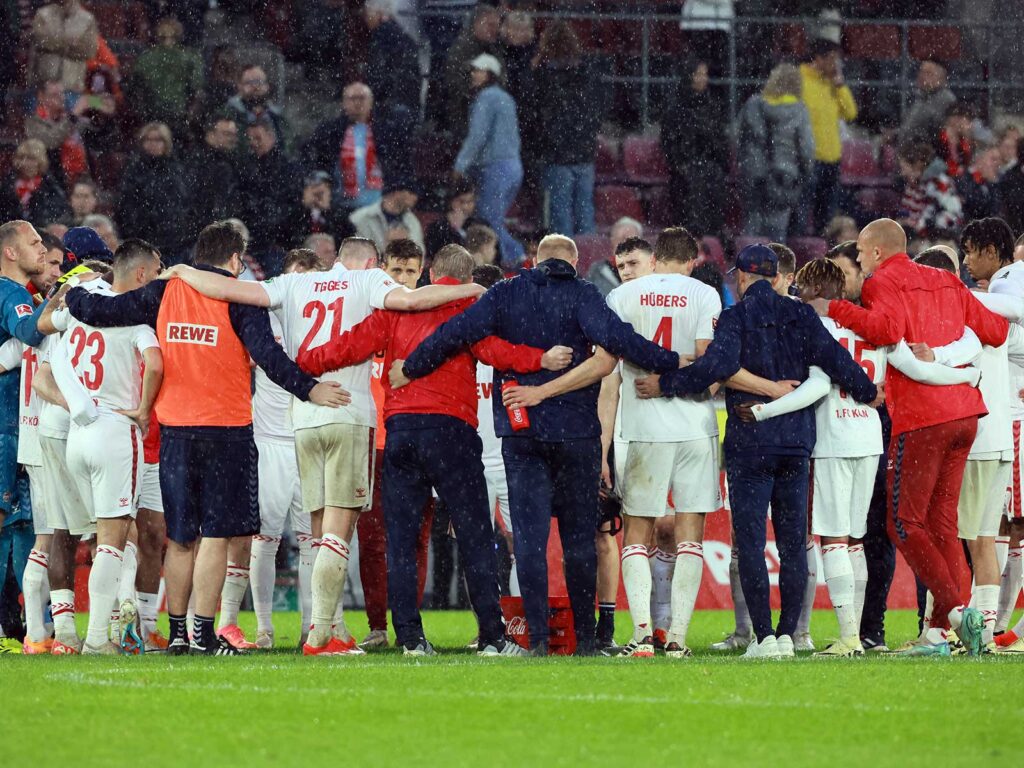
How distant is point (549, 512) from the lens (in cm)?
903

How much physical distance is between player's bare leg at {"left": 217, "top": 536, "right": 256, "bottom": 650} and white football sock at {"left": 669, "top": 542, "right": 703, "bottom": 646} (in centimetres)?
279

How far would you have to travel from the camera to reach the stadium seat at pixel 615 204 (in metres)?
19.0

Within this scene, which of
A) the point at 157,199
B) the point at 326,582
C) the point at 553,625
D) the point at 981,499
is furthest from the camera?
the point at 157,199

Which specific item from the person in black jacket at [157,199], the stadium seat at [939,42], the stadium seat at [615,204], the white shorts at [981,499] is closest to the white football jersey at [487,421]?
the white shorts at [981,499]

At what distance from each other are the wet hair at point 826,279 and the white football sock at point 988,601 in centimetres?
196

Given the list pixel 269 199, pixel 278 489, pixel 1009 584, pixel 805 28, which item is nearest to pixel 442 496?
pixel 278 489

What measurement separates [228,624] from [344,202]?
7.96 metres

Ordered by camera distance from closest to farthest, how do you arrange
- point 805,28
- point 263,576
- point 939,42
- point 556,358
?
point 556,358 → point 263,576 → point 805,28 → point 939,42

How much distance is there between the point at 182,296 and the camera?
929 cm

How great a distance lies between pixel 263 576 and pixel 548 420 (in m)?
2.77

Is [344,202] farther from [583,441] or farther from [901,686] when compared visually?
[901,686]

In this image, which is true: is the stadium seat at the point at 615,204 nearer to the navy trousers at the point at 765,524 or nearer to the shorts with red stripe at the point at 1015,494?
the shorts with red stripe at the point at 1015,494

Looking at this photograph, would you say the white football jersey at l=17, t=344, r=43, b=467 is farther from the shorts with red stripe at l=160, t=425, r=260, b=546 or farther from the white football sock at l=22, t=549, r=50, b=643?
the shorts with red stripe at l=160, t=425, r=260, b=546

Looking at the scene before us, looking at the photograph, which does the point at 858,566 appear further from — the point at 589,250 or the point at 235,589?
the point at 589,250
